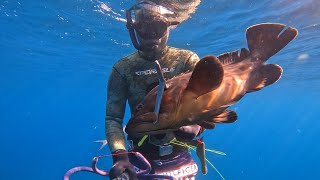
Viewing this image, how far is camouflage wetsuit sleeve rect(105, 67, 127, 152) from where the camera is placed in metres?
4.50

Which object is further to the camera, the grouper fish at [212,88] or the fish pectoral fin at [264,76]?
the fish pectoral fin at [264,76]

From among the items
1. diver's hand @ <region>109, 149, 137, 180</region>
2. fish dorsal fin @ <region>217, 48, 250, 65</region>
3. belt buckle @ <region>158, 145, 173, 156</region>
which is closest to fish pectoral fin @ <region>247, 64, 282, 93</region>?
fish dorsal fin @ <region>217, 48, 250, 65</region>

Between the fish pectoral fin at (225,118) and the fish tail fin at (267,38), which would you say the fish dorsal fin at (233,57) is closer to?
the fish tail fin at (267,38)

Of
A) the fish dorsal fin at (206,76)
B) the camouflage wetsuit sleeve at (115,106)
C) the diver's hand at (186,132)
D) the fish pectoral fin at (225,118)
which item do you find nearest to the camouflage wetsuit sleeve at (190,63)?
the camouflage wetsuit sleeve at (115,106)

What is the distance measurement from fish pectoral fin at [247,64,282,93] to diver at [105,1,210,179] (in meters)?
2.11

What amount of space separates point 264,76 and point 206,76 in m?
0.93

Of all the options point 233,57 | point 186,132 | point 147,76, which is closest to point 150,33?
point 147,76

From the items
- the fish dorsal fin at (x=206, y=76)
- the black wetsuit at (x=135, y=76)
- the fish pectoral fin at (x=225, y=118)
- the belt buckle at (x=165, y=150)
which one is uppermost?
the fish dorsal fin at (x=206, y=76)

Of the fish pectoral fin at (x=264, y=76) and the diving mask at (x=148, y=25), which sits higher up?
the diving mask at (x=148, y=25)

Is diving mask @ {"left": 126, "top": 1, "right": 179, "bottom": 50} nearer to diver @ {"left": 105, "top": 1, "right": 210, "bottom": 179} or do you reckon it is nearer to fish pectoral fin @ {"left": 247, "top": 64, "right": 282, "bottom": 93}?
diver @ {"left": 105, "top": 1, "right": 210, "bottom": 179}

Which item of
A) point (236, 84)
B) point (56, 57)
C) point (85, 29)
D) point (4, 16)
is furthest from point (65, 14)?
point (236, 84)

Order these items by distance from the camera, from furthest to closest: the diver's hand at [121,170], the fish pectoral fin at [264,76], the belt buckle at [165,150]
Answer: the belt buckle at [165,150]
the diver's hand at [121,170]
the fish pectoral fin at [264,76]

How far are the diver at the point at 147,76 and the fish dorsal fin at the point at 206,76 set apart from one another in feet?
8.40

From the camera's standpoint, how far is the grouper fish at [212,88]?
190 centimetres
